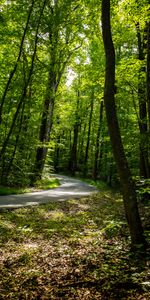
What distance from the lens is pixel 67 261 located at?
281 inches

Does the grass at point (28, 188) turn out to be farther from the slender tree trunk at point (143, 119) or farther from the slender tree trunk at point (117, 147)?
the slender tree trunk at point (117, 147)

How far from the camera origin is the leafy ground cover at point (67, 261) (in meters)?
5.49

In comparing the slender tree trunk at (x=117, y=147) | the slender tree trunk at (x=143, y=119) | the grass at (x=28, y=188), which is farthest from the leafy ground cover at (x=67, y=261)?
the grass at (x=28, y=188)

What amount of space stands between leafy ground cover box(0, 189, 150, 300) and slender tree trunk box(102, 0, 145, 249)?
24.9 inches

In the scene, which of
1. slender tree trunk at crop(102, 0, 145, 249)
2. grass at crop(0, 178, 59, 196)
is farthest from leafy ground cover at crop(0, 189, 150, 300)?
grass at crop(0, 178, 59, 196)

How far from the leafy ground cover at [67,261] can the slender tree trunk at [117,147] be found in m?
0.63

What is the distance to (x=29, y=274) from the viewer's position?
6.39 metres

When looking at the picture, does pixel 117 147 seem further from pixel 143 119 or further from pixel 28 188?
pixel 28 188

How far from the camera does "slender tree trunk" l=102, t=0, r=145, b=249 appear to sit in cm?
704

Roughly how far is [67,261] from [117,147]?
9.24 feet

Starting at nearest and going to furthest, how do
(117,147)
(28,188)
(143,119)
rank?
(117,147)
(143,119)
(28,188)

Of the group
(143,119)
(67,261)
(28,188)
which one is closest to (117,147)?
(67,261)

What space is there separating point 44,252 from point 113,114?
3790mm

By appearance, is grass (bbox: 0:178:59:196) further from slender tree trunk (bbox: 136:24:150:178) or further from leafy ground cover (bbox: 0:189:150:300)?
slender tree trunk (bbox: 136:24:150:178)
